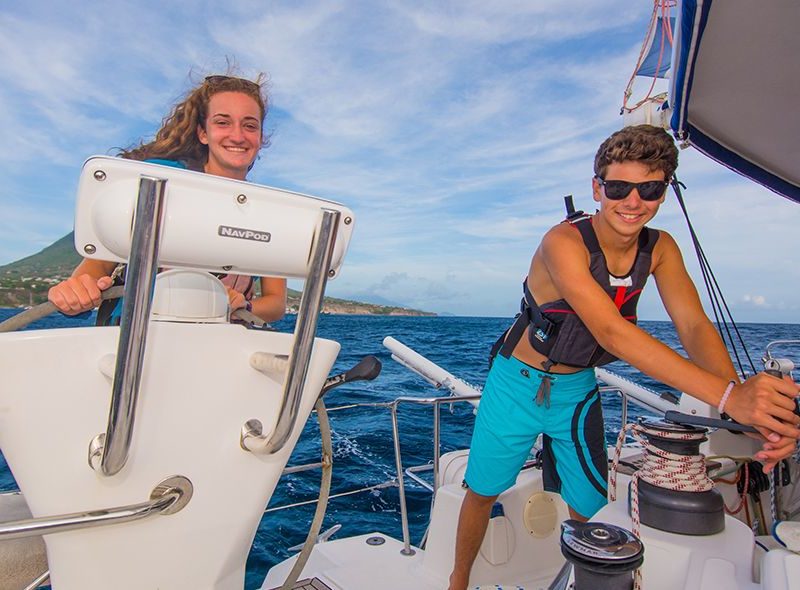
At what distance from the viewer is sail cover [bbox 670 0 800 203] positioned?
6.75ft

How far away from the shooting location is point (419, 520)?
16.9ft

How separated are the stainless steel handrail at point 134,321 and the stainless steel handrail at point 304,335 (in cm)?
20

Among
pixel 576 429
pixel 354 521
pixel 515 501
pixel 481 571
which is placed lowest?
pixel 354 521

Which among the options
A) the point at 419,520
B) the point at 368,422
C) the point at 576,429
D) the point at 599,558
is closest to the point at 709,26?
the point at 576,429

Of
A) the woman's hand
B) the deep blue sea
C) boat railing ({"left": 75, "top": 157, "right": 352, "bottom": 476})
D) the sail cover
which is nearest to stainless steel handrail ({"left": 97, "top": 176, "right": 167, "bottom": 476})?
boat railing ({"left": 75, "top": 157, "right": 352, "bottom": 476})

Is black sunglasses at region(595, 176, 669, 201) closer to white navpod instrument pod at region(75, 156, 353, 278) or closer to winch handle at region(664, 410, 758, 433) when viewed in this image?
winch handle at region(664, 410, 758, 433)

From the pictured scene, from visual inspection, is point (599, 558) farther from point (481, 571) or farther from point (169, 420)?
point (481, 571)

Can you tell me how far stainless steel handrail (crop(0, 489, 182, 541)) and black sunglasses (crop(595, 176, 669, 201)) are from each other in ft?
5.55

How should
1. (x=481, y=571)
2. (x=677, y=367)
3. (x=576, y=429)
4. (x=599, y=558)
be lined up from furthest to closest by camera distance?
(x=481, y=571)
(x=576, y=429)
(x=677, y=367)
(x=599, y=558)

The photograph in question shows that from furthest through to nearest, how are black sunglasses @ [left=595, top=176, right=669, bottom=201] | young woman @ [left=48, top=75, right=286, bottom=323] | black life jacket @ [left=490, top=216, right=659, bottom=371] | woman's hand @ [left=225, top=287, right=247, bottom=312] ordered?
black life jacket @ [left=490, top=216, right=659, bottom=371] < black sunglasses @ [left=595, top=176, right=669, bottom=201] < young woman @ [left=48, top=75, right=286, bottom=323] < woman's hand @ [left=225, top=287, right=247, bottom=312]

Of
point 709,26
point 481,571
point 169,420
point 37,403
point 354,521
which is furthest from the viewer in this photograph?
point 354,521

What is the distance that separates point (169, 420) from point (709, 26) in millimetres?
2299

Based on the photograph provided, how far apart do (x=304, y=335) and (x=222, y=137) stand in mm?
880

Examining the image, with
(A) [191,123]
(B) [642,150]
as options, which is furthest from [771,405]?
(A) [191,123]
